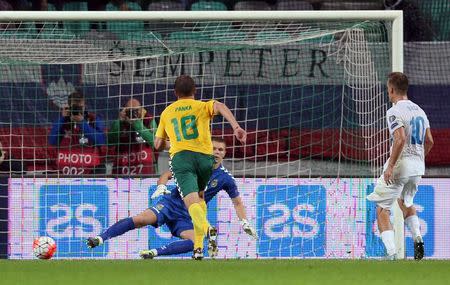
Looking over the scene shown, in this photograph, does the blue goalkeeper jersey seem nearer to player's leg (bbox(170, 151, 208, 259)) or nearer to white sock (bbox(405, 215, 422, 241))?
player's leg (bbox(170, 151, 208, 259))

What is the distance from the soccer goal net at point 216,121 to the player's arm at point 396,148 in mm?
1798

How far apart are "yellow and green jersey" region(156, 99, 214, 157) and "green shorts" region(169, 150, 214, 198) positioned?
0.17ft

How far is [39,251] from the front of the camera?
12891 millimetres

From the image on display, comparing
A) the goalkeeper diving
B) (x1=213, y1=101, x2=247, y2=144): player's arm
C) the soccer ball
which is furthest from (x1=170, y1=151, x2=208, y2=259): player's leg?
the soccer ball

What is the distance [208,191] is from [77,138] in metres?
2.18

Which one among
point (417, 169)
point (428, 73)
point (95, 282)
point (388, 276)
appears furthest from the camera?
point (428, 73)

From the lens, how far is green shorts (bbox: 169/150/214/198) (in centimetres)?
1140

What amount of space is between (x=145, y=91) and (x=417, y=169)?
401cm

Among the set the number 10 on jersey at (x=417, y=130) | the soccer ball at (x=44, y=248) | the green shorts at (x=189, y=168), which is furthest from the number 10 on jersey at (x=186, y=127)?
the soccer ball at (x=44, y=248)

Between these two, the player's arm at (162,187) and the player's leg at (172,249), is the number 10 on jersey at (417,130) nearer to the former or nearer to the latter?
the player's leg at (172,249)

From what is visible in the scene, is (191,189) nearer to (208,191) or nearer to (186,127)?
(186,127)

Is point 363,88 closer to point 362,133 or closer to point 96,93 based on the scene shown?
point 362,133

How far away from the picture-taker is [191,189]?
37.3 feet

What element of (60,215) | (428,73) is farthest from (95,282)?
(428,73)
